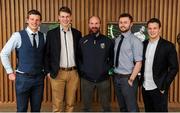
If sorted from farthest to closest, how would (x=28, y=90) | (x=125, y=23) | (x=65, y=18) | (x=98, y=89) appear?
(x=98, y=89), (x=65, y=18), (x=125, y=23), (x=28, y=90)

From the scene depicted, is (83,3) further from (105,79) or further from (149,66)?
(149,66)

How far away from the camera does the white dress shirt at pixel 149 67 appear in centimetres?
417

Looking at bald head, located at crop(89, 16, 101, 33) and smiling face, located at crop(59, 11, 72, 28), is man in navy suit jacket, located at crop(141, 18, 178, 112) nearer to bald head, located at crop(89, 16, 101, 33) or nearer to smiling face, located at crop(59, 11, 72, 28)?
bald head, located at crop(89, 16, 101, 33)

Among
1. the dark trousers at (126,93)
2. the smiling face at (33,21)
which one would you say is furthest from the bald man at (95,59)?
the smiling face at (33,21)

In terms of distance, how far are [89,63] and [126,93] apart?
72 cm

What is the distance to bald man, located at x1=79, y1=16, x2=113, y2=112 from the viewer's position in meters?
4.68

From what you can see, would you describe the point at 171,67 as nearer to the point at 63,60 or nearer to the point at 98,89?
the point at 98,89

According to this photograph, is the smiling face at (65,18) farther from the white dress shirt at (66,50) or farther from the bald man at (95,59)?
the bald man at (95,59)

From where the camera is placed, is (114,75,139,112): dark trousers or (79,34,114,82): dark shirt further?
(79,34,114,82): dark shirt

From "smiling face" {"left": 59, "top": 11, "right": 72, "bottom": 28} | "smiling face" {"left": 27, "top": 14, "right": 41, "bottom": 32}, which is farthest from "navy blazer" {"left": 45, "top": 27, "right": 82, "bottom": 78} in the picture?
"smiling face" {"left": 27, "top": 14, "right": 41, "bottom": 32}

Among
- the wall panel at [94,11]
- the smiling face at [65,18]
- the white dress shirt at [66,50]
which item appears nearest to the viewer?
the smiling face at [65,18]

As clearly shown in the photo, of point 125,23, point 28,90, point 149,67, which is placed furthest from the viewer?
point 125,23

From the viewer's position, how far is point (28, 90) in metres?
4.36

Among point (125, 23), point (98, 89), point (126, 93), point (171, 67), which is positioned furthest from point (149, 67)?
point (98, 89)
